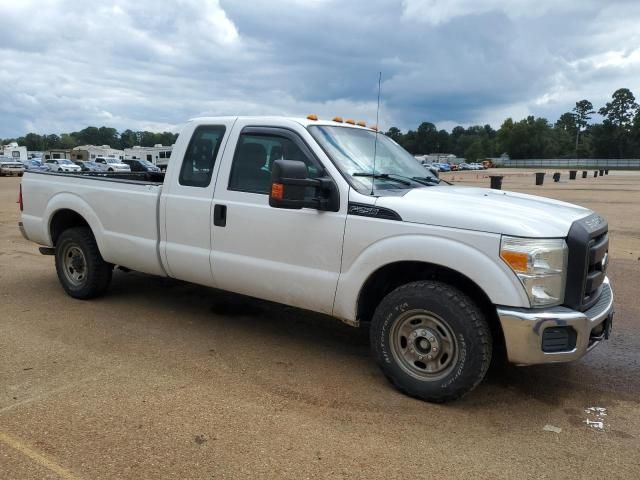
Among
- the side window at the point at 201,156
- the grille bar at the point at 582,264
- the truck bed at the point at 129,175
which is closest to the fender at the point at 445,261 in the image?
the grille bar at the point at 582,264

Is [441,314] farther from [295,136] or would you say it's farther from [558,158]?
[558,158]

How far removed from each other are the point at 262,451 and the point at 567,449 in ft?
5.72

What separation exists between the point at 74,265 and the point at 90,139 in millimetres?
164207

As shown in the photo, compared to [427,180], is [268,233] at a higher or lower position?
lower

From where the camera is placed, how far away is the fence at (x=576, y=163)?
105575 millimetres

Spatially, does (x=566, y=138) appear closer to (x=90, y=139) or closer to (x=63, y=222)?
(x=90, y=139)

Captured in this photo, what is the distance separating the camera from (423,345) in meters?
3.77

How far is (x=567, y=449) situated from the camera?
10.5 feet

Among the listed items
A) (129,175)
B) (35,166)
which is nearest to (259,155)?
(129,175)

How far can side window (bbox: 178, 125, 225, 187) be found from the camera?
15.9ft

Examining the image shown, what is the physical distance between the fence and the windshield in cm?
11030

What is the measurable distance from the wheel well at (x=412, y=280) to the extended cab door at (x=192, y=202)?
1457mm

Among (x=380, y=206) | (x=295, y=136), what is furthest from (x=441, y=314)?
(x=295, y=136)

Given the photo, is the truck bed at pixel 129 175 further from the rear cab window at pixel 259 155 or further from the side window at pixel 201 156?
the rear cab window at pixel 259 155
